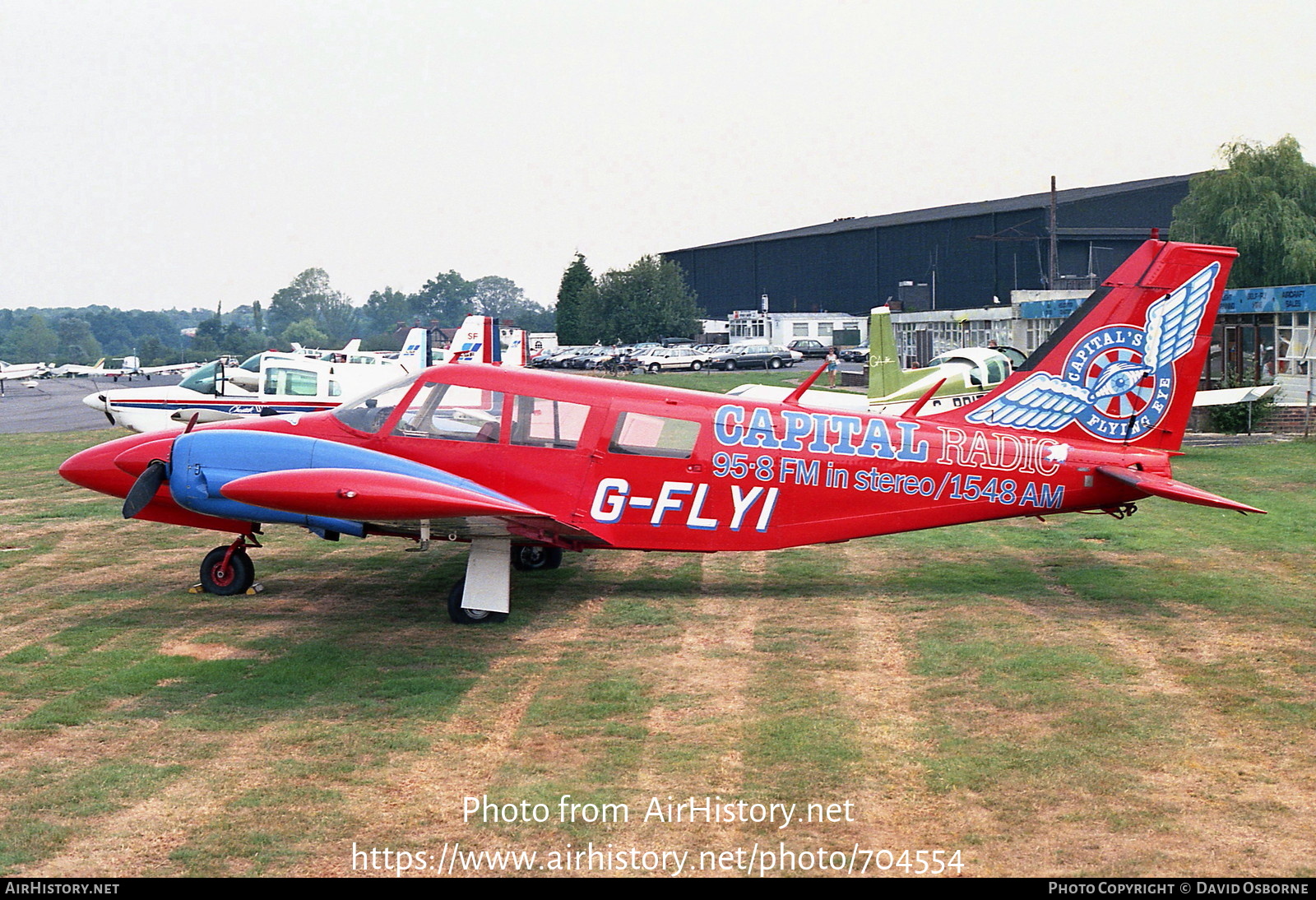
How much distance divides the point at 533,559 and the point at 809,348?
78281 millimetres

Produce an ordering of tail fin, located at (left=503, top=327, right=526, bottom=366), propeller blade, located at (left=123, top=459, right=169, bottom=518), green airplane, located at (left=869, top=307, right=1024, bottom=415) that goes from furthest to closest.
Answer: tail fin, located at (left=503, top=327, right=526, bottom=366) → green airplane, located at (left=869, top=307, right=1024, bottom=415) → propeller blade, located at (left=123, top=459, right=169, bottom=518)

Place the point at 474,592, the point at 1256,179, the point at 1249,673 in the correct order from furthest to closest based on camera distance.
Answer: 1. the point at 1256,179
2. the point at 474,592
3. the point at 1249,673

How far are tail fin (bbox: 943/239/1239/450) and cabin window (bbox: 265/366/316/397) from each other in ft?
55.2

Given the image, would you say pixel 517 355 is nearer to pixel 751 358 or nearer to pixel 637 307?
pixel 751 358

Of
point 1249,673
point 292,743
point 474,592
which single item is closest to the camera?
point 292,743

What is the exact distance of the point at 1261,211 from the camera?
54.5 m

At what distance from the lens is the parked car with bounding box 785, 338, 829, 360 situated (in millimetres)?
87750

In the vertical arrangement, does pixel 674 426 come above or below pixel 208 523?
above

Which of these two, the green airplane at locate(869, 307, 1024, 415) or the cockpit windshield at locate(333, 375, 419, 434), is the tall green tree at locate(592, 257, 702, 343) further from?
the cockpit windshield at locate(333, 375, 419, 434)

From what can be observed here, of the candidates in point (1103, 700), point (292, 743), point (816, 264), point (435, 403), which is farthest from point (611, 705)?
point (816, 264)

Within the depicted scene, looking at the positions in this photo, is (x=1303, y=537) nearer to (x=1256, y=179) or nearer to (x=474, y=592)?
(x=474, y=592)

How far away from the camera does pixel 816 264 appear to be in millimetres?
110125

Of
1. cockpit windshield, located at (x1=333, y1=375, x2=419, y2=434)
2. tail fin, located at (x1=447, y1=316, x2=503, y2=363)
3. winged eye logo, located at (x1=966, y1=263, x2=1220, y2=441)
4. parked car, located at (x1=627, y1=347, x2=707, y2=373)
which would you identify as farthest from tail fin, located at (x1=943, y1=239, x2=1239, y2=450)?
parked car, located at (x1=627, y1=347, x2=707, y2=373)

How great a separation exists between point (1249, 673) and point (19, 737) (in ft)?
28.5
